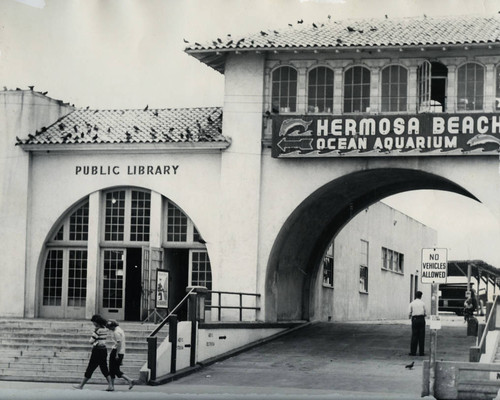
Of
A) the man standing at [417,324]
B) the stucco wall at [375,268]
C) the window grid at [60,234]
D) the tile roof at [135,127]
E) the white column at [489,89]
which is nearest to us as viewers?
the man standing at [417,324]

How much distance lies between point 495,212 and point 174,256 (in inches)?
389

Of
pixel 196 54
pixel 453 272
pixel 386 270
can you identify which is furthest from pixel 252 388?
pixel 453 272

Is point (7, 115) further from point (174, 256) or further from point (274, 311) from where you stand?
point (274, 311)

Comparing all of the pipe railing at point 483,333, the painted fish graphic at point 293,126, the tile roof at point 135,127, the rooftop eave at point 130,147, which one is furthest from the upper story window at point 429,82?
the pipe railing at point 483,333

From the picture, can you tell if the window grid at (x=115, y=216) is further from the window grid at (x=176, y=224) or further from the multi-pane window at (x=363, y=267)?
the multi-pane window at (x=363, y=267)

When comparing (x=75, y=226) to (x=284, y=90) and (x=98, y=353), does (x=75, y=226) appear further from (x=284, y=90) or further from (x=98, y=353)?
(x=98, y=353)

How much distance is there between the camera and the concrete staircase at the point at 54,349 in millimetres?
24766

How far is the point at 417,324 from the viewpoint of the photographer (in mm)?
27375

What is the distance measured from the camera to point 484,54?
28.9 m

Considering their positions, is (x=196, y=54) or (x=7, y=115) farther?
(x=7, y=115)

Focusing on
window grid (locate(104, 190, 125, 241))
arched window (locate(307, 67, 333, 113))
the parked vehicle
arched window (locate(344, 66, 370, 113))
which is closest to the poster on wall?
window grid (locate(104, 190, 125, 241))

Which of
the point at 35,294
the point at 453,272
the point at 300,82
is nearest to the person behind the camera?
the point at 300,82

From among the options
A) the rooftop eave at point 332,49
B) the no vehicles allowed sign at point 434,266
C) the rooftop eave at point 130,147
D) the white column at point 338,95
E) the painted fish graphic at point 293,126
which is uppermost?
the rooftop eave at point 332,49

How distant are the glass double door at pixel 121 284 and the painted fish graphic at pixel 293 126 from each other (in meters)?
5.84
